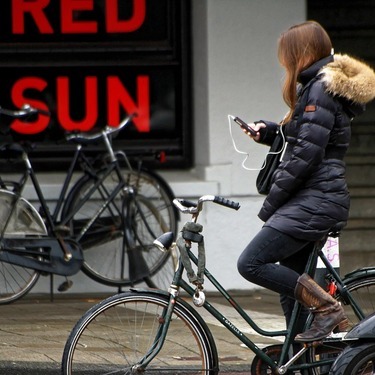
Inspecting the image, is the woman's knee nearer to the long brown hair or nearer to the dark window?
the long brown hair

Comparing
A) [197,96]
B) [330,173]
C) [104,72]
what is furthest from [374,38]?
[330,173]

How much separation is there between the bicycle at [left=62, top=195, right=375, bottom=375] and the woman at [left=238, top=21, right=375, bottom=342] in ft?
0.48

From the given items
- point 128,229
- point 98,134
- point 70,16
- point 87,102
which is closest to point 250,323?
point 128,229

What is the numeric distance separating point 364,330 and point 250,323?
0.64 metres

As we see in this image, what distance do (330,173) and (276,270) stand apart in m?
0.55

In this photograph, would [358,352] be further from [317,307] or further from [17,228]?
[17,228]

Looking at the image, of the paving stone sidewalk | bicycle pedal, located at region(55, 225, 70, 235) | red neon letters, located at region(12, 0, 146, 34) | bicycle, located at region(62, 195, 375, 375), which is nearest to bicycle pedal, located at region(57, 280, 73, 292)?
the paving stone sidewalk

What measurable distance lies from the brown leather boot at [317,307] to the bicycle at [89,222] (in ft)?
11.8

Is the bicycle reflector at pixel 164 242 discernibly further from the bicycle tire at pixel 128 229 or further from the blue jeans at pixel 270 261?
the bicycle tire at pixel 128 229

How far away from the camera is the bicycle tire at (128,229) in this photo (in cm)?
941

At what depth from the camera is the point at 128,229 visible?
942 cm

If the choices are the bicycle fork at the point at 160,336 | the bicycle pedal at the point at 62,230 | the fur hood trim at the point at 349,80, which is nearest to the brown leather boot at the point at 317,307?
the bicycle fork at the point at 160,336

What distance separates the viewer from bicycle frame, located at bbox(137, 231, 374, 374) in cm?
555

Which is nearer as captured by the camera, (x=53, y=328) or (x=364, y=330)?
(x=364, y=330)
